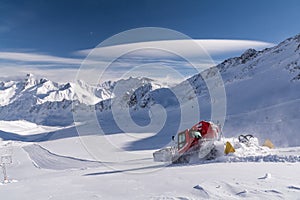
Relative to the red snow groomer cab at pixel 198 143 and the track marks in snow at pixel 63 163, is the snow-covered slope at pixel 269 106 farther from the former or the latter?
the track marks in snow at pixel 63 163

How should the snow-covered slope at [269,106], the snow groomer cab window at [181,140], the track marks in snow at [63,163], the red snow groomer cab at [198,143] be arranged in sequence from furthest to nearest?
the snow-covered slope at [269,106] → the track marks in snow at [63,163] → the snow groomer cab window at [181,140] → the red snow groomer cab at [198,143]

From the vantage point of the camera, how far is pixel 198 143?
15359mm

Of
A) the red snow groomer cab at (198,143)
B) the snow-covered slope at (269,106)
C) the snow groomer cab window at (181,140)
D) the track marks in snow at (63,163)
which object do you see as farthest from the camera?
the snow-covered slope at (269,106)

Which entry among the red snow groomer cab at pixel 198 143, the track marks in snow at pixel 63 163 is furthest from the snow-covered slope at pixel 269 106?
the track marks in snow at pixel 63 163

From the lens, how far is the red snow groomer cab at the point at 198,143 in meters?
15.0

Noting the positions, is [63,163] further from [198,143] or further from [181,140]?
[198,143]

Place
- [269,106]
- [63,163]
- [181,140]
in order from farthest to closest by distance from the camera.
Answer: [269,106] < [63,163] < [181,140]

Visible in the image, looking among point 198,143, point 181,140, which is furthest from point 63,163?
point 198,143

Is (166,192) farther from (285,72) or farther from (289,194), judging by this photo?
(285,72)

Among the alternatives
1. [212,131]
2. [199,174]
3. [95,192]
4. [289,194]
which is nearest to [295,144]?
[212,131]

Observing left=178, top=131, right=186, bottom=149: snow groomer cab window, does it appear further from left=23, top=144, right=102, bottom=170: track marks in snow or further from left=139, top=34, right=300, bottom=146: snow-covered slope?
left=139, top=34, right=300, bottom=146: snow-covered slope

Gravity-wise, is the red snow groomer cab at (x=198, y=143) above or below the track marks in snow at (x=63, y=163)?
above

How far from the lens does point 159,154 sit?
17.4 m

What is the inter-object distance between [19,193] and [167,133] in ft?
105
